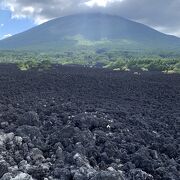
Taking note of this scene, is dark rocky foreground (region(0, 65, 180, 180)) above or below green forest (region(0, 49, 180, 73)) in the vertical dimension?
above

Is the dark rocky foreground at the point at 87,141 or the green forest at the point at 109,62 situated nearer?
the dark rocky foreground at the point at 87,141

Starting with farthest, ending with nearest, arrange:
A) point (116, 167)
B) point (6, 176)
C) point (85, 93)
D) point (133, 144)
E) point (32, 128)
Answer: point (85, 93) < point (32, 128) < point (133, 144) < point (116, 167) < point (6, 176)

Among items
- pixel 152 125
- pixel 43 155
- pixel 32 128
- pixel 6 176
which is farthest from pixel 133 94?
pixel 6 176

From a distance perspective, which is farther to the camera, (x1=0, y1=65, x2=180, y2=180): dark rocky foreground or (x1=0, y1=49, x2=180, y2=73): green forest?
(x1=0, y1=49, x2=180, y2=73): green forest

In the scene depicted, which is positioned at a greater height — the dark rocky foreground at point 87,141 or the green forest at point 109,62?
the dark rocky foreground at point 87,141

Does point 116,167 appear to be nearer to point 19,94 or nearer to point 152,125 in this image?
point 152,125

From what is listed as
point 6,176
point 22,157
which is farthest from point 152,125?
point 6,176

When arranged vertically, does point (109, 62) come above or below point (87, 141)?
below

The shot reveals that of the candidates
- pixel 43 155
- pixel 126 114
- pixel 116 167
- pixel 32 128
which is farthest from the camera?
pixel 126 114

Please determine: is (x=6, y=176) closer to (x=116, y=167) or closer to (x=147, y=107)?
(x=116, y=167)

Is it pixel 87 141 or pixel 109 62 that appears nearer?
pixel 87 141

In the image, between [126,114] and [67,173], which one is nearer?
[67,173]
